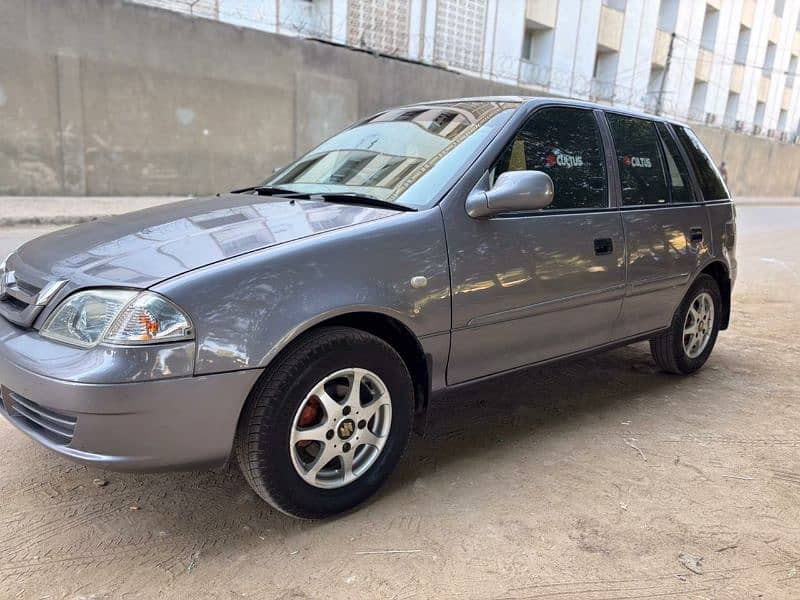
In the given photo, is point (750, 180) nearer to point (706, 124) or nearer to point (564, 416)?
point (706, 124)

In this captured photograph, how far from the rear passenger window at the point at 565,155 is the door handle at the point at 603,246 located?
0.19 m

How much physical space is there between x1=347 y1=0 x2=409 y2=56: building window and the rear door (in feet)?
50.2

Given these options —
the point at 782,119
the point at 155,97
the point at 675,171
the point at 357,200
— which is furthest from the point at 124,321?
the point at 782,119

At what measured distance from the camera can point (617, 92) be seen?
90.4 feet

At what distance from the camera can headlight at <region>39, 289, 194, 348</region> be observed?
6.85ft

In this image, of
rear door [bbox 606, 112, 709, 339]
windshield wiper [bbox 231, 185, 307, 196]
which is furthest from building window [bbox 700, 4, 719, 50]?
windshield wiper [bbox 231, 185, 307, 196]

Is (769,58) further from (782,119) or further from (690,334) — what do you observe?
(690,334)

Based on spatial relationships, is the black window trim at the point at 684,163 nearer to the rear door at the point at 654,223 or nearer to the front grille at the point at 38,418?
the rear door at the point at 654,223

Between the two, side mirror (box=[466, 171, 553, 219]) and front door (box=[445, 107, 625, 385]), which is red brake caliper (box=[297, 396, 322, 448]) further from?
side mirror (box=[466, 171, 553, 219])

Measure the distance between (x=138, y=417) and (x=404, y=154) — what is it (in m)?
1.79

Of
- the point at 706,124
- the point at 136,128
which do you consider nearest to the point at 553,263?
the point at 136,128

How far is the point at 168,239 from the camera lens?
99.0 inches

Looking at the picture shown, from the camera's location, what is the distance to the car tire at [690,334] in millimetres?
4262

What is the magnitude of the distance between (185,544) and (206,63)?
14547mm
